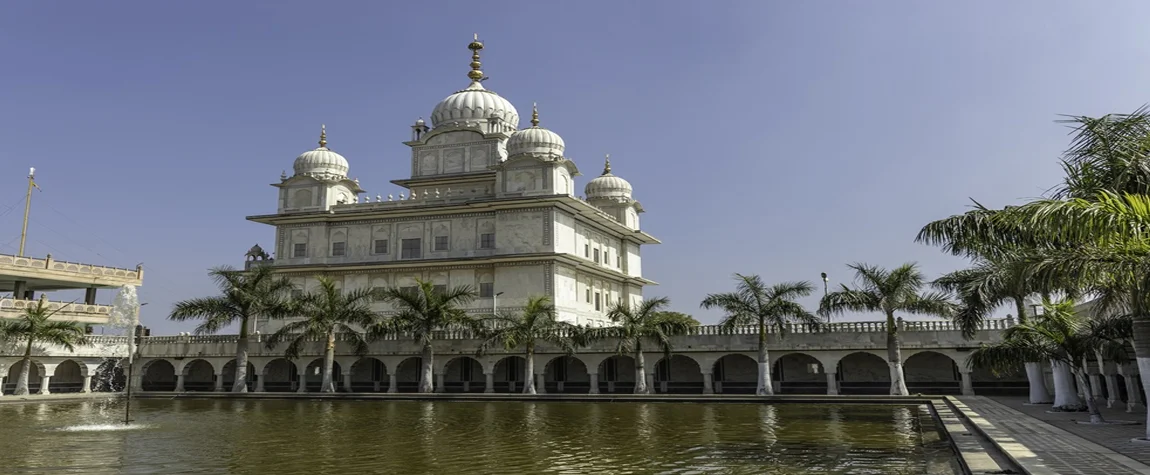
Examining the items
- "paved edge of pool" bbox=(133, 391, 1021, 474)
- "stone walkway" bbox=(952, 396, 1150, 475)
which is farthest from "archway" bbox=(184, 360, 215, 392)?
"stone walkway" bbox=(952, 396, 1150, 475)

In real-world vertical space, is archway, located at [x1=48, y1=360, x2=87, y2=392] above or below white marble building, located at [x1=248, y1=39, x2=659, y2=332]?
below

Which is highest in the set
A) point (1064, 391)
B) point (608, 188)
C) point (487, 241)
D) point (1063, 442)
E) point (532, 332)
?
point (608, 188)

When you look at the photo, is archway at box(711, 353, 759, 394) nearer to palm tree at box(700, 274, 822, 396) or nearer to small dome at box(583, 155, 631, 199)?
palm tree at box(700, 274, 822, 396)

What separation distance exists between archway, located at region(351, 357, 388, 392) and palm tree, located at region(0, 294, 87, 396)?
542 inches

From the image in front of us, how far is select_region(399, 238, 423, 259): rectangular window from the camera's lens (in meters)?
47.0

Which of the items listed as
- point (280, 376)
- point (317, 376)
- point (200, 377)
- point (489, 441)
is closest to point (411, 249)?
point (317, 376)

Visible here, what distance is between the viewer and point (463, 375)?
4222cm

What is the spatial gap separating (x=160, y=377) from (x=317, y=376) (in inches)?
425

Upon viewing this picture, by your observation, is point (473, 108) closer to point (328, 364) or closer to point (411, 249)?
point (411, 249)

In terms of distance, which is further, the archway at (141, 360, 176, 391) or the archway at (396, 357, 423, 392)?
the archway at (141, 360, 176, 391)

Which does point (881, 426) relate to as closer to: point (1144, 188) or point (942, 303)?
point (1144, 188)

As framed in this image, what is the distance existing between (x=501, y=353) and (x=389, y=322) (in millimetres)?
5396

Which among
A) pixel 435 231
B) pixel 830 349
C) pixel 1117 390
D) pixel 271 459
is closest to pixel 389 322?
pixel 435 231

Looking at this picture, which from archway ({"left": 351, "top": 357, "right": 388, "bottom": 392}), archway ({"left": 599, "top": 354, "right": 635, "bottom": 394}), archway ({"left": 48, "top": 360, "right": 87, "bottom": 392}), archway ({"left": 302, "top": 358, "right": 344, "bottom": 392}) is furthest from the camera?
archway ({"left": 48, "top": 360, "right": 87, "bottom": 392})
